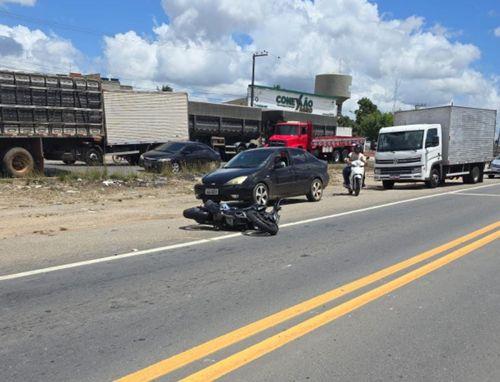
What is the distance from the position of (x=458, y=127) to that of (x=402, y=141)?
10.5 feet

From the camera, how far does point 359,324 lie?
4.87 m

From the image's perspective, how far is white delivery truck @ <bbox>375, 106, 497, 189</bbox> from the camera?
2047 cm

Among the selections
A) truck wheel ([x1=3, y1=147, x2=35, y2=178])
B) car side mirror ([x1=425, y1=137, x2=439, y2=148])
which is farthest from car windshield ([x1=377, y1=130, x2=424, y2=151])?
truck wheel ([x1=3, y1=147, x2=35, y2=178])

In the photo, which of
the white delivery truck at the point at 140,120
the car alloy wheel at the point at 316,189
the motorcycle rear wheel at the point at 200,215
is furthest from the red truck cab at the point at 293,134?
the motorcycle rear wheel at the point at 200,215

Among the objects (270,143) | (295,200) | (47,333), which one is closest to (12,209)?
(295,200)

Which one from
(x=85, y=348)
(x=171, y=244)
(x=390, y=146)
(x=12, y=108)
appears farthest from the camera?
(x=390, y=146)

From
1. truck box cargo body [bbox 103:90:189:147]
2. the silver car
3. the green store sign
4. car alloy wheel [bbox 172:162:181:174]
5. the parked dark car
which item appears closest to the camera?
the parked dark car

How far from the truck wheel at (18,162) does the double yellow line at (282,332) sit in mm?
14479

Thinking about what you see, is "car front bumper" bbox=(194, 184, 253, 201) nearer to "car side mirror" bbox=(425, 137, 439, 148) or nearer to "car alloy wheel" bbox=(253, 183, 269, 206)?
"car alloy wheel" bbox=(253, 183, 269, 206)

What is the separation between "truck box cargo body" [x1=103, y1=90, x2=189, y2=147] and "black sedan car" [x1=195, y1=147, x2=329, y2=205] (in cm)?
1153

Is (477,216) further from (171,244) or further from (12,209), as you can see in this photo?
(12,209)

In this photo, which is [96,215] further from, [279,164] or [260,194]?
[279,164]

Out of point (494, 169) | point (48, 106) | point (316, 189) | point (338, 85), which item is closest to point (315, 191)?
point (316, 189)

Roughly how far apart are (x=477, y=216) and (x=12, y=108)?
1410cm
